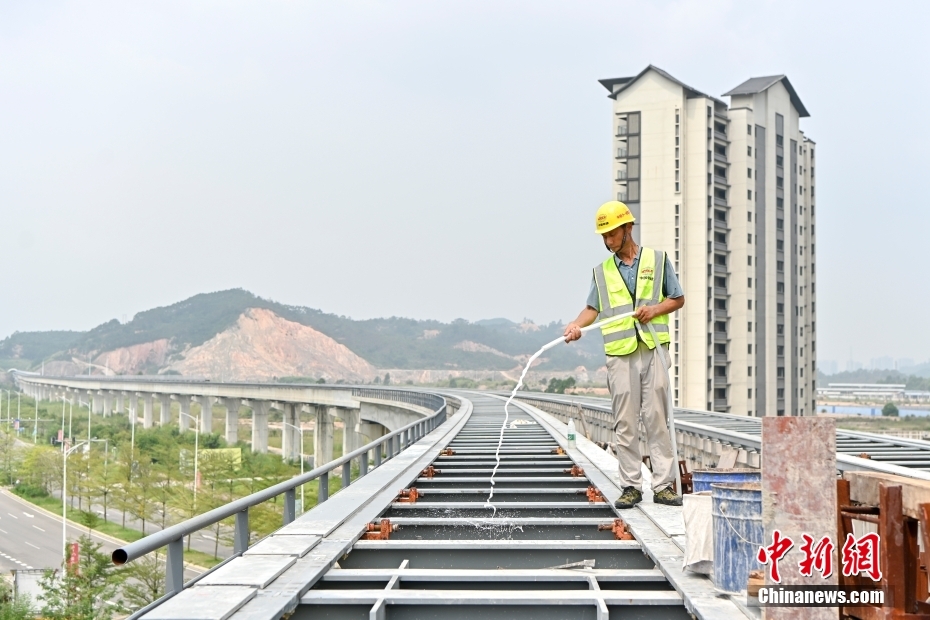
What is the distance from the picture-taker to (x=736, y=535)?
5.74 metres

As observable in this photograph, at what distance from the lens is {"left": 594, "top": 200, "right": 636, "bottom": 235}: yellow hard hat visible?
884 cm

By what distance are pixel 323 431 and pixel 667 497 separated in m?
91.0

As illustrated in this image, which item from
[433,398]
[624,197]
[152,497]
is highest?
[624,197]

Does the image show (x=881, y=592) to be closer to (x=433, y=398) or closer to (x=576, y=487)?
(x=576, y=487)

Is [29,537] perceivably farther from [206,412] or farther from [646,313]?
[646,313]

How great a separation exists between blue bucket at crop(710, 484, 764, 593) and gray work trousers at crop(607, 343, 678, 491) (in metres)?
3.02

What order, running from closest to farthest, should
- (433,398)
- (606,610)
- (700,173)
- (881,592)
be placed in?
(881,592)
(606,610)
(433,398)
(700,173)

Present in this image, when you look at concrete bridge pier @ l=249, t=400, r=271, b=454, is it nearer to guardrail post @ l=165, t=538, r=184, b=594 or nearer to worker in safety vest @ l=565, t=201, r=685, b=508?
worker in safety vest @ l=565, t=201, r=685, b=508

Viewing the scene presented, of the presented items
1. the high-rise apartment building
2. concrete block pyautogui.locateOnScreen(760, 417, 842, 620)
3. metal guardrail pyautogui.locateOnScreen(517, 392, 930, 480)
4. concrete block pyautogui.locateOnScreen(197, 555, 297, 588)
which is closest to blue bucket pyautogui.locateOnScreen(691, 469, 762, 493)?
concrete block pyautogui.locateOnScreen(760, 417, 842, 620)

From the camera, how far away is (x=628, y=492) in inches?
356

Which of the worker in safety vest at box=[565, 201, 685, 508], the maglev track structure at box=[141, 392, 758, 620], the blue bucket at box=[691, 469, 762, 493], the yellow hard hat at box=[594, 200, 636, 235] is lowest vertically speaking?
the maglev track structure at box=[141, 392, 758, 620]

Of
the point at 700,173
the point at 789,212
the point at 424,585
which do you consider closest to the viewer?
the point at 424,585

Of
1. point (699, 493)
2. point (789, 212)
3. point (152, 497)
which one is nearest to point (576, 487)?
point (699, 493)

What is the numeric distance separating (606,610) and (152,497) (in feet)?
244
